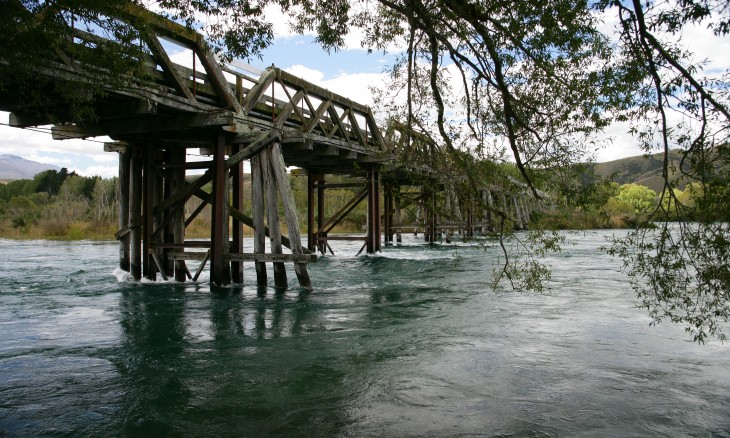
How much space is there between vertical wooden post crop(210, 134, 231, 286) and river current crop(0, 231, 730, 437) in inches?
22.6

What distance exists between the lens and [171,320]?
8.84 metres

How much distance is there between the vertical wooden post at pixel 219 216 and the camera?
11.1 meters

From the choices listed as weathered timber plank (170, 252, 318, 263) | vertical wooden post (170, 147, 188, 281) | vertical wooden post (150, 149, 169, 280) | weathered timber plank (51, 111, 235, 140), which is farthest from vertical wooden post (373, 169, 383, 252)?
weathered timber plank (51, 111, 235, 140)

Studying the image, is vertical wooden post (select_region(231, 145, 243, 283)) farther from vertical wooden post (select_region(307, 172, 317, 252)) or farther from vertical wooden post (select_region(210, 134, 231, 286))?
vertical wooden post (select_region(307, 172, 317, 252))

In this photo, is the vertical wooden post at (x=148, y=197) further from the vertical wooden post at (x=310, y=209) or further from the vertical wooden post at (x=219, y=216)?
the vertical wooden post at (x=310, y=209)

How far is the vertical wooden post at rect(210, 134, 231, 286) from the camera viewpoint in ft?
36.4

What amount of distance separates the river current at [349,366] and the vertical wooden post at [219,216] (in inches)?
22.6

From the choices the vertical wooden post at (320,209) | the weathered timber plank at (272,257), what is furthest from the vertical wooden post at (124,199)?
the vertical wooden post at (320,209)

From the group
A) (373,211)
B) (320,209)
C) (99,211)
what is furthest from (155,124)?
(99,211)

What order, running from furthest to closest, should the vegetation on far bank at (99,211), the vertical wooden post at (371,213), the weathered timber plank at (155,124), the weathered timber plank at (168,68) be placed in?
the vertical wooden post at (371,213)
the weathered timber plank at (155,124)
the weathered timber plank at (168,68)
the vegetation on far bank at (99,211)

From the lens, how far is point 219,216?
11195 millimetres

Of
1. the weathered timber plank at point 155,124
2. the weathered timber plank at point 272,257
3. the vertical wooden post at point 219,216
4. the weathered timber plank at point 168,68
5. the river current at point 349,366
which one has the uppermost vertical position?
the weathered timber plank at point 168,68

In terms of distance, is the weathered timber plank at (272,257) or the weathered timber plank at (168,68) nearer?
the weathered timber plank at (168,68)

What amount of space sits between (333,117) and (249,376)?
30.5ft
